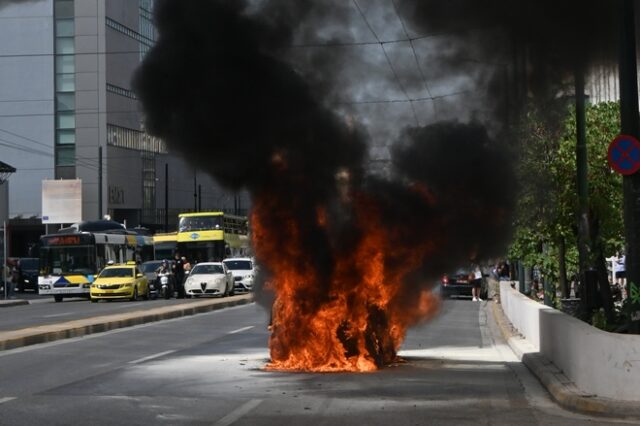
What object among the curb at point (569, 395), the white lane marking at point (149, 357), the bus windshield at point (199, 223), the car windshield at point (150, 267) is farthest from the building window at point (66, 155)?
the curb at point (569, 395)

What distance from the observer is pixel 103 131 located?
244 feet

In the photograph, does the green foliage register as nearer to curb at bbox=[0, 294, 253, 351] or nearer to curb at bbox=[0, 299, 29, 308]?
curb at bbox=[0, 294, 253, 351]

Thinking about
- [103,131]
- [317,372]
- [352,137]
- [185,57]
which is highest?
[103,131]

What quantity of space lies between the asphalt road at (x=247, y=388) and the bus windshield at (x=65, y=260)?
24.6 m

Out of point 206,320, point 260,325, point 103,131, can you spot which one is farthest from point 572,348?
point 103,131

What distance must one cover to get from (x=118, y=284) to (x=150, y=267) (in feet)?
21.4

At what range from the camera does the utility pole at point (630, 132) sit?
39.4 ft

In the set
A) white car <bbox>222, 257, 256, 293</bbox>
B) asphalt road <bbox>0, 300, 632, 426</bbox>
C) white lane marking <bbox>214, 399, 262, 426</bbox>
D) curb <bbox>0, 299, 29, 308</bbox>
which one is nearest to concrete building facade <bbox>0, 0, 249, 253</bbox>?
white car <bbox>222, 257, 256, 293</bbox>

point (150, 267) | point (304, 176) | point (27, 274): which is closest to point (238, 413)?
point (304, 176)

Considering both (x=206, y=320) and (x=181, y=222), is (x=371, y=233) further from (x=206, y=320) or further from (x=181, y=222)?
(x=181, y=222)

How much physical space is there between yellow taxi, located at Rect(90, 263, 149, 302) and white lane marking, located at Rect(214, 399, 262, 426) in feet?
101

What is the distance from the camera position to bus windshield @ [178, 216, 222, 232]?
171 ft

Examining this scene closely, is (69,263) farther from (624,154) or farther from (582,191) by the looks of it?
(624,154)

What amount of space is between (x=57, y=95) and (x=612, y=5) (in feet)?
211
